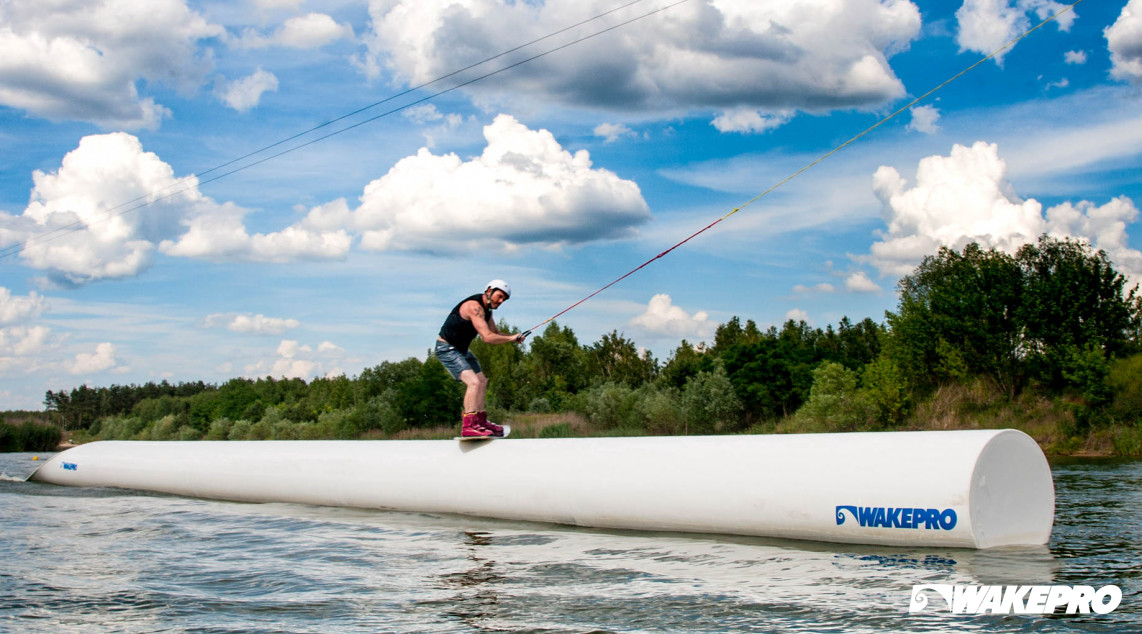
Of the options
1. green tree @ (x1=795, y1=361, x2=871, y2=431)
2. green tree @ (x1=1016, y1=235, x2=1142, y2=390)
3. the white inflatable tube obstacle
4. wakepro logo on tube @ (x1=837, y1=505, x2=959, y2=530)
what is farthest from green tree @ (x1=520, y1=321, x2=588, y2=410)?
wakepro logo on tube @ (x1=837, y1=505, x2=959, y2=530)

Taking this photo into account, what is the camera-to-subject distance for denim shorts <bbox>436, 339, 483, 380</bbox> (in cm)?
1129

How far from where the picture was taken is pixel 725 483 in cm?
871

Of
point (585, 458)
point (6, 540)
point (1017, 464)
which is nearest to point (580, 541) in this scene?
point (585, 458)

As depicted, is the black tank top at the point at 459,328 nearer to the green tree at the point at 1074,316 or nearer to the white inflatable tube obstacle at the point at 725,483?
the white inflatable tube obstacle at the point at 725,483

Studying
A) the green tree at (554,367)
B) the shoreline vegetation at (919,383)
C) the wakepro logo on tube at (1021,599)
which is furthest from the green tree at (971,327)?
the green tree at (554,367)

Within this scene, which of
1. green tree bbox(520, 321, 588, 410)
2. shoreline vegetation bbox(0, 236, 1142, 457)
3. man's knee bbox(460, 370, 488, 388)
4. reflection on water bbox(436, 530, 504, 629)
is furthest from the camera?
green tree bbox(520, 321, 588, 410)

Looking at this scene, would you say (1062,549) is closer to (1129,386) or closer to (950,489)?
(950,489)

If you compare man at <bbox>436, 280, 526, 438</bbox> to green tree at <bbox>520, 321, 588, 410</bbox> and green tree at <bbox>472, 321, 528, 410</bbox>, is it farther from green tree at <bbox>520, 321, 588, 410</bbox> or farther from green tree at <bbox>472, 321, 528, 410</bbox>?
green tree at <bbox>520, 321, 588, 410</bbox>

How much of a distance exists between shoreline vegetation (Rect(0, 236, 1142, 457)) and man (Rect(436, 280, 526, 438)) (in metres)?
20.1

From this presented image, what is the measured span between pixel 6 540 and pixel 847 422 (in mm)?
33973

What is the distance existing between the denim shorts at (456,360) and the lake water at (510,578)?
1.89 meters

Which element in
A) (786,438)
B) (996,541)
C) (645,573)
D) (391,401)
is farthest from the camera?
(391,401)

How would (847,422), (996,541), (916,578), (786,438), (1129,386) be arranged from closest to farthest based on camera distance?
(916,578)
(996,541)
(786,438)
(1129,386)
(847,422)

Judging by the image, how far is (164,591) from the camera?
6785mm
